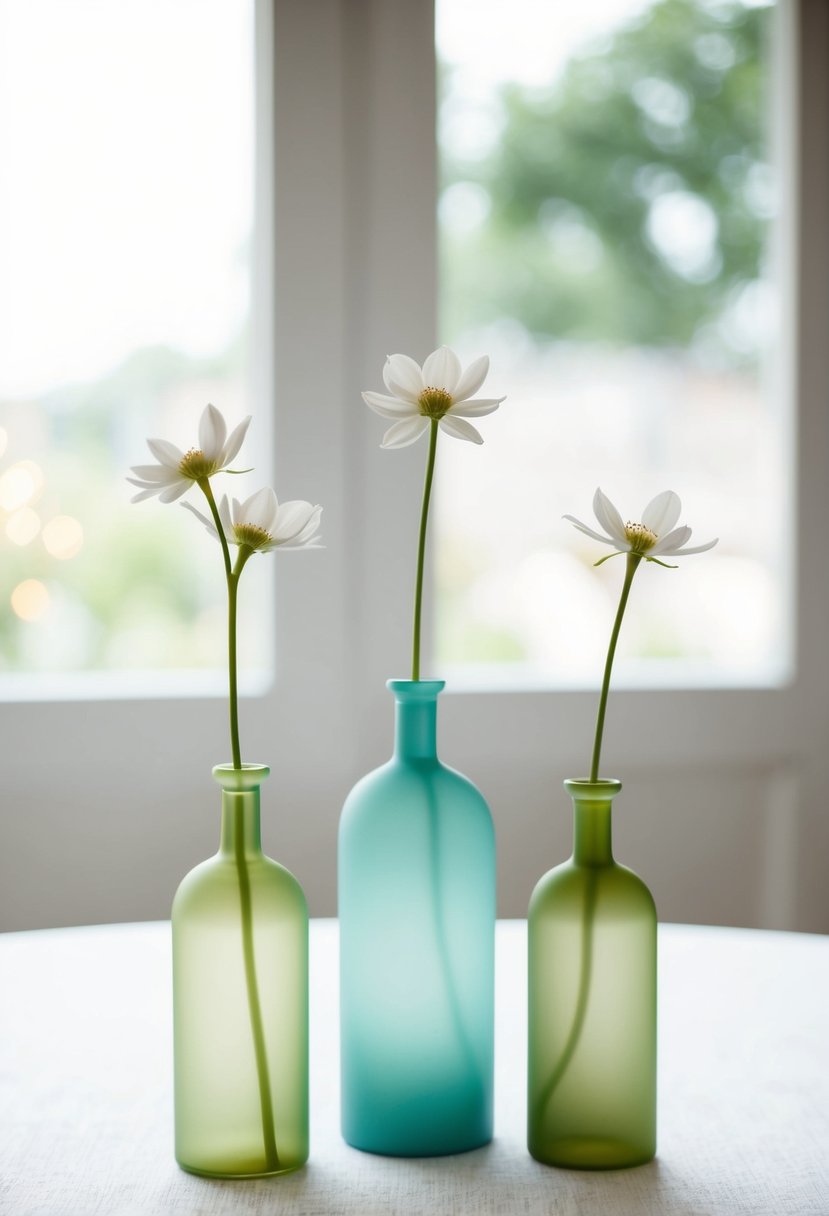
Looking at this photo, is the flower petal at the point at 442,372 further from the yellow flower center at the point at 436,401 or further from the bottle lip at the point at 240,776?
the bottle lip at the point at 240,776

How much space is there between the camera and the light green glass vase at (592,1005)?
0.69 meters

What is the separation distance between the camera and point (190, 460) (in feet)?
2.27

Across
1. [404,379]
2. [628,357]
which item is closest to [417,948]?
[404,379]

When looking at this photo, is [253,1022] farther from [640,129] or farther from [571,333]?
[571,333]

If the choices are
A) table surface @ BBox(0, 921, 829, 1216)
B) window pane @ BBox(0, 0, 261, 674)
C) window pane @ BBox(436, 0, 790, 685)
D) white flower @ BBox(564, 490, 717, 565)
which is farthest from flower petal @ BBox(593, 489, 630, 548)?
window pane @ BBox(436, 0, 790, 685)

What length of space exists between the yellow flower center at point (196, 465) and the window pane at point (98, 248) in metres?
1.45

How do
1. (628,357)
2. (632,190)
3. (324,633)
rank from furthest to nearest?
(628,357) → (632,190) → (324,633)

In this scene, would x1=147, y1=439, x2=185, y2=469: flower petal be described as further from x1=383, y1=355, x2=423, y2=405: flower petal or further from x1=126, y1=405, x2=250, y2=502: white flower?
x1=383, y1=355, x2=423, y2=405: flower petal

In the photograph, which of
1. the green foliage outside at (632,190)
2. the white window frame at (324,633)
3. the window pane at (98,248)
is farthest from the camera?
the green foliage outside at (632,190)

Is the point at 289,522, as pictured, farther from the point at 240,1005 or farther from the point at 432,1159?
the point at 432,1159

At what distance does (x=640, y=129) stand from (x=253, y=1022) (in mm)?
2443

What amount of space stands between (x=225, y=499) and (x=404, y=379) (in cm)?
12

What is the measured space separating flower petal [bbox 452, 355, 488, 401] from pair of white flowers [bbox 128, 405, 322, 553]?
4.1 inches

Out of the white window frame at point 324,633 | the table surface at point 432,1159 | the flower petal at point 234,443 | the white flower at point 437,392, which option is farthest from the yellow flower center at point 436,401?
the white window frame at point 324,633
